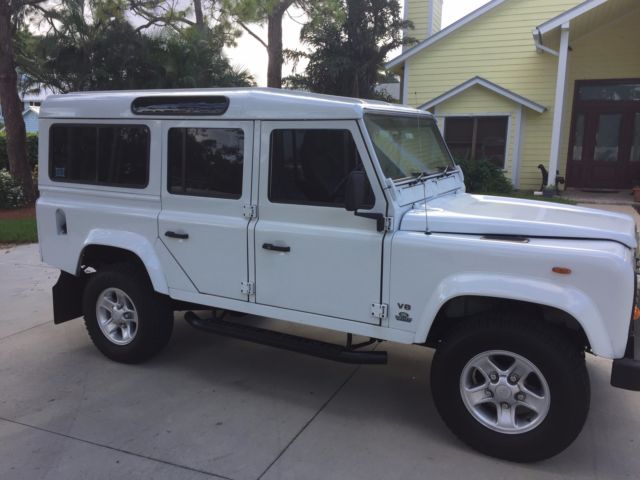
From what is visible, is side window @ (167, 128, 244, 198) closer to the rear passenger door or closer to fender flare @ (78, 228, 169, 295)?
the rear passenger door

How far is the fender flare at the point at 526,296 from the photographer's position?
288 cm

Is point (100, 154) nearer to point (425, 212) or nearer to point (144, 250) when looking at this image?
point (144, 250)

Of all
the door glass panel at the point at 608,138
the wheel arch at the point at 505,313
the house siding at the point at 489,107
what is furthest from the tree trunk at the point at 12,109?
the door glass panel at the point at 608,138

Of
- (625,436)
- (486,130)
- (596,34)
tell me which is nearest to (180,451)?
(625,436)

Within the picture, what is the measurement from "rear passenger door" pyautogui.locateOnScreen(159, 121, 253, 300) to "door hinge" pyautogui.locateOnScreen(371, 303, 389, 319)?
1014 mm

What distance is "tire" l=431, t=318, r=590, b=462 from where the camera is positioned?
A: 10.0 ft

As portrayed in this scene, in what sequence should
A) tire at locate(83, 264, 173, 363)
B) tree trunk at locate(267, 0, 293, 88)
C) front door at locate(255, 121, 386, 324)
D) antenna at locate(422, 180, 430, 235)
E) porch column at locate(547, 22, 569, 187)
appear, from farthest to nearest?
tree trunk at locate(267, 0, 293, 88) → porch column at locate(547, 22, 569, 187) → tire at locate(83, 264, 173, 363) → front door at locate(255, 121, 386, 324) → antenna at locate(422, 180, 430, 235)

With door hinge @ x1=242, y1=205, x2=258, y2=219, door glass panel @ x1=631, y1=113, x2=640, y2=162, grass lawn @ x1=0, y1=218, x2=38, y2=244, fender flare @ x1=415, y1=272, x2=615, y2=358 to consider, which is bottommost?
grass lawn @ x1=0, y1=218, x2=38, y2=244

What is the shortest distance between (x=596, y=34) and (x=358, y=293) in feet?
46.1

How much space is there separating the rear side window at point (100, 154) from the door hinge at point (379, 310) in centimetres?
214

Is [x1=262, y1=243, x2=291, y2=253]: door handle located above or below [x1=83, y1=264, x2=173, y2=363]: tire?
above

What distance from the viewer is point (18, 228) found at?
409 inches

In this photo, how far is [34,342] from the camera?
5.23m

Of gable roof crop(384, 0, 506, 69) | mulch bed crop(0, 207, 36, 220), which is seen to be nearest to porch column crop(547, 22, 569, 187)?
gable roof crop(384, 0, 506, 69)
